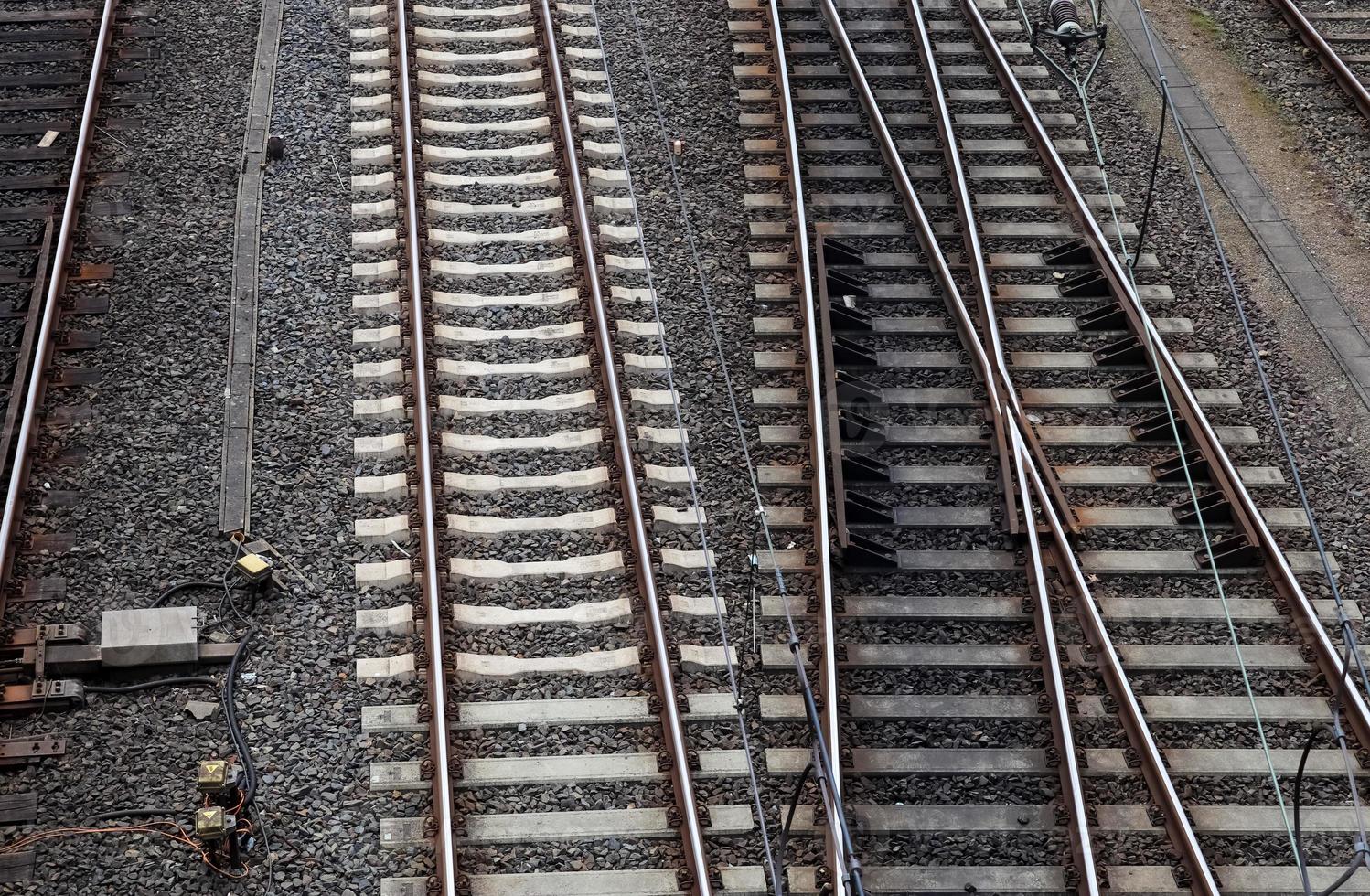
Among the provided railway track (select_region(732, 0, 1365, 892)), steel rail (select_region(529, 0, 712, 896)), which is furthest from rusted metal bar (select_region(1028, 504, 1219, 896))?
steel rail (select_region(529, 0, 712, 896))

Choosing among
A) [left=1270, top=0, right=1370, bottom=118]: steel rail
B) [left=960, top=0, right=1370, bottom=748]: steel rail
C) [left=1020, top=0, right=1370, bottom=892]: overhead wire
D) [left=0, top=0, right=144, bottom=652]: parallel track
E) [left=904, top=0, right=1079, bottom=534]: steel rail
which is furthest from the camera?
[left=1270, top=0, right=1370, bottom=118]: steel rail

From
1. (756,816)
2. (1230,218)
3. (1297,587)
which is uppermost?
(1230,218)

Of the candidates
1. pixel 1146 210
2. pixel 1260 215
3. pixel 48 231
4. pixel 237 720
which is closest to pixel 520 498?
pixel 237 720

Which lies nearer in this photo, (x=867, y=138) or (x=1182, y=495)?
(x=1182, y=495)

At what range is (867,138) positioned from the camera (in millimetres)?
13492

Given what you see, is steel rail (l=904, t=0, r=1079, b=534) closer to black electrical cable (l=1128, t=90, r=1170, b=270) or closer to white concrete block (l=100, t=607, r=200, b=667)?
black electrical cable (l=1128, t=90, r=1170, b=270)

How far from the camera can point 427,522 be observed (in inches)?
384

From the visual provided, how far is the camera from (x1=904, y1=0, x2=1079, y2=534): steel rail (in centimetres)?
1057

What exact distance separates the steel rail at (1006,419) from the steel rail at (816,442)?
2.57 feet

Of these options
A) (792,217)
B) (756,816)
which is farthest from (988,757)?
(792,217)

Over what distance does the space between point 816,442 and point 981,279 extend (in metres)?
2.50

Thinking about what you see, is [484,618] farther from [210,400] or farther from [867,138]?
[867,138]

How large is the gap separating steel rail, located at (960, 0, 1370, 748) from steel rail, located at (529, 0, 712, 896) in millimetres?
4036

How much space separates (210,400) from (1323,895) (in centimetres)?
794
